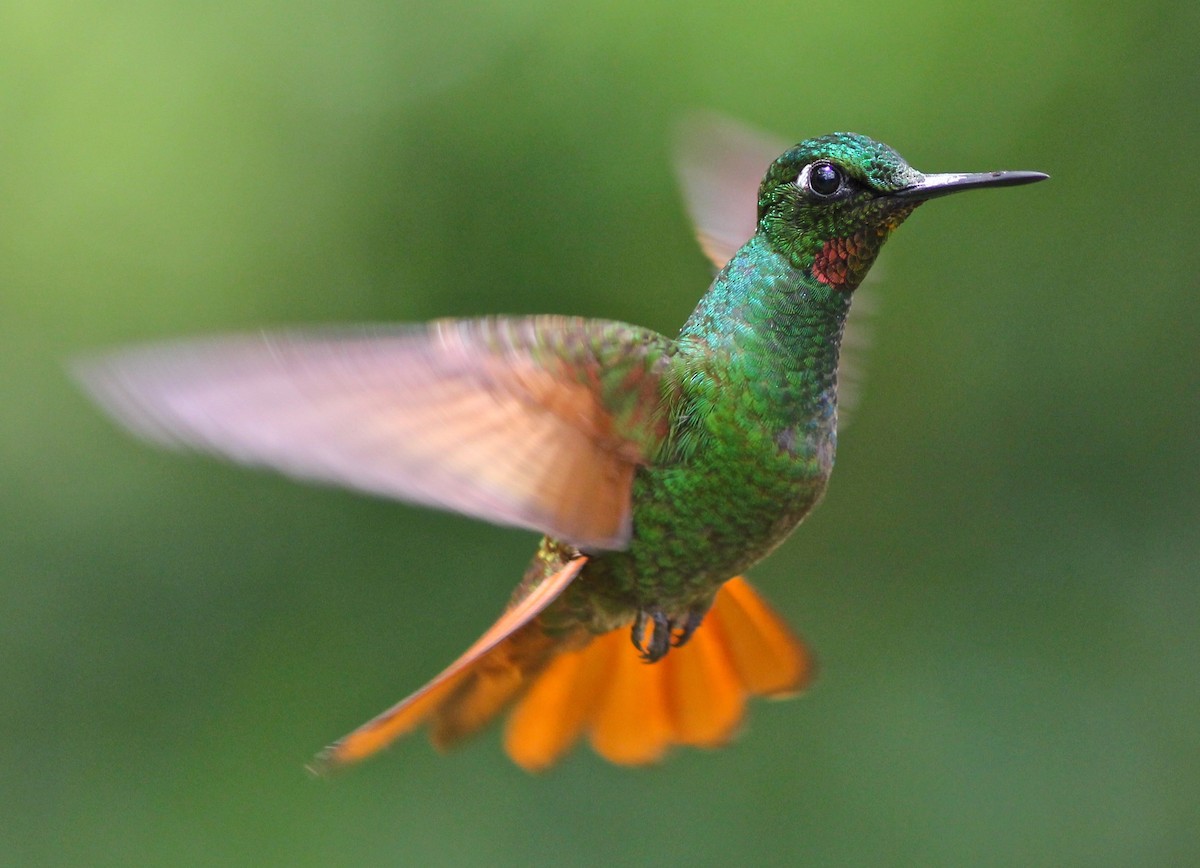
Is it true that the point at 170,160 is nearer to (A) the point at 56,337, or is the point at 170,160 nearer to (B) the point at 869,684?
(A) the point at 56,337

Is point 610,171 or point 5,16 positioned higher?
point 5,16

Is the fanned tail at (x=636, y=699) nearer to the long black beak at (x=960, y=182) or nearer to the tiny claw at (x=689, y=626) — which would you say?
the tiny claw at (x=689, y=626)

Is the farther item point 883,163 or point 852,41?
point 852,41

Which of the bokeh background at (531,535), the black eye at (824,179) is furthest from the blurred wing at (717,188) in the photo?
the bokeh background at (531,535)

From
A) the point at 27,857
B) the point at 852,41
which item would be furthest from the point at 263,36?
the point at 27,857

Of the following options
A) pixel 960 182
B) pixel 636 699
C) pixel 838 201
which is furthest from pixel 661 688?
pixel 960 182

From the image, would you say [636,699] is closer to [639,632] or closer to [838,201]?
[639,632]
